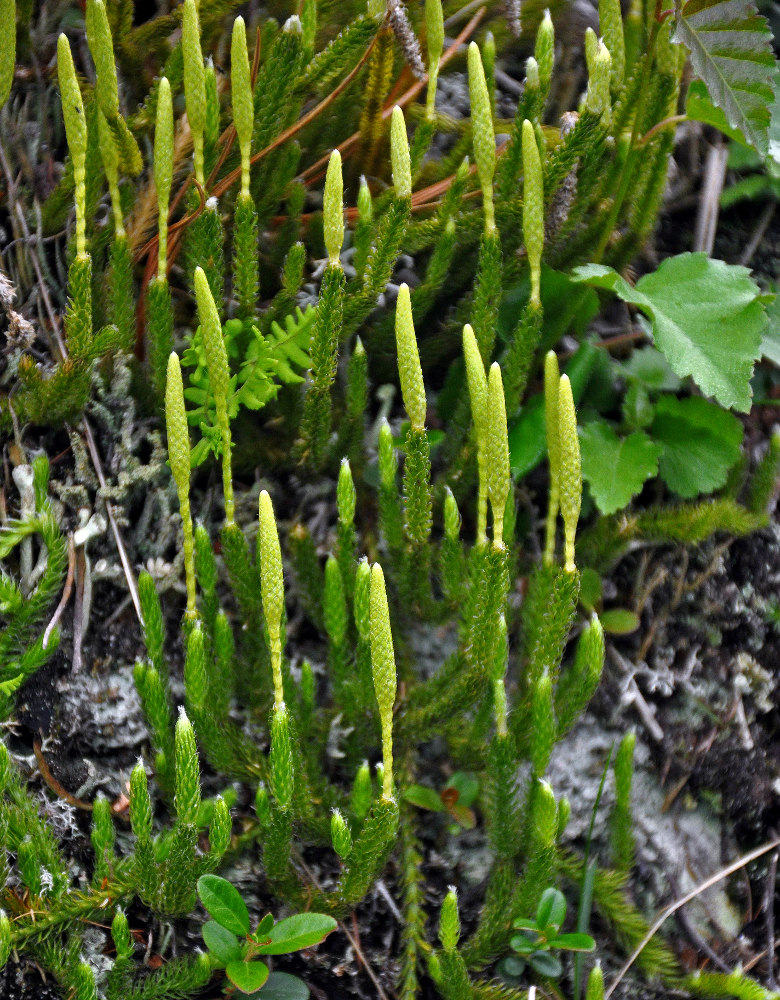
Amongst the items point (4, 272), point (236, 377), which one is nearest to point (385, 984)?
point (236, 377)

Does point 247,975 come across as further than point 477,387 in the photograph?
No

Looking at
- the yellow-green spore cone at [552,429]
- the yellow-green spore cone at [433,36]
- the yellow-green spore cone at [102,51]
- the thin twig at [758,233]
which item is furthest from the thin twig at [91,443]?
the thin twig at [758,233]

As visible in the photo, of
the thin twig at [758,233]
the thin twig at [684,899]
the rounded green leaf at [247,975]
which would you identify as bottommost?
the thin twig at [684,899]

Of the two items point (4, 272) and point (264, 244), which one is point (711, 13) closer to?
point (264, 244)

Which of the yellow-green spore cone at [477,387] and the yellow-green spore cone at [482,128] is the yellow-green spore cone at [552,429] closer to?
the yellow-green spore cone at [477,387]

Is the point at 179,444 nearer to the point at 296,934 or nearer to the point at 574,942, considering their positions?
the point at 296,934

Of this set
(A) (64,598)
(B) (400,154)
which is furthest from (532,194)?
(A) (64,598)
